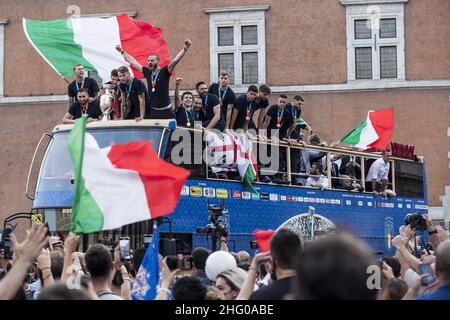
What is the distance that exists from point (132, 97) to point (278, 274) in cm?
1094

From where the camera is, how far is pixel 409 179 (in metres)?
23.2

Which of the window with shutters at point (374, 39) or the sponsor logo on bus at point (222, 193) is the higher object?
the window with shutters at point (374, 39)

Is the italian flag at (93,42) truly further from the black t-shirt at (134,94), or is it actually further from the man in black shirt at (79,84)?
the black t-shirt at (134,94)

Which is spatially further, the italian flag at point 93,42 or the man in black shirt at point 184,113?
the italian flag at point 93,42

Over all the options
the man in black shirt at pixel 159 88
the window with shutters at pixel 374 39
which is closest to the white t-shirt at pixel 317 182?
the man in black shirt at pixel 159 88

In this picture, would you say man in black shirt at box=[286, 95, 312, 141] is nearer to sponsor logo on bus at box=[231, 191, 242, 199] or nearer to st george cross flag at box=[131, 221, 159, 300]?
sponsor logo on bus at box=[231, 191, 242, 199]

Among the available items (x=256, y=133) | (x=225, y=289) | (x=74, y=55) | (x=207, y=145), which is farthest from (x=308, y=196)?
(x=225, y=289)

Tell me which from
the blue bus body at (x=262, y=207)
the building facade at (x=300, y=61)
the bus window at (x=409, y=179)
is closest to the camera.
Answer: the blue bus body at (x=262, y=207)

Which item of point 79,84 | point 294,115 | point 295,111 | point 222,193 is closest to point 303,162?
point 294,115

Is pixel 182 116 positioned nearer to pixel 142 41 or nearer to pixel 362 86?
pixel 142 41

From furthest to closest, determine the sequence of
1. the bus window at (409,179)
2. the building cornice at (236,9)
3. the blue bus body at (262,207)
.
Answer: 1. the building cornice at (236,9)
2. the bus window at (409,179)
3. the blue bus body at (262,207)

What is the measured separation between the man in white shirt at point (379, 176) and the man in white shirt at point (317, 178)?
1.78 metres

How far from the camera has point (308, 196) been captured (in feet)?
63.8

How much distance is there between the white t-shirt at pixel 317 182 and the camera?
64.7 ft
